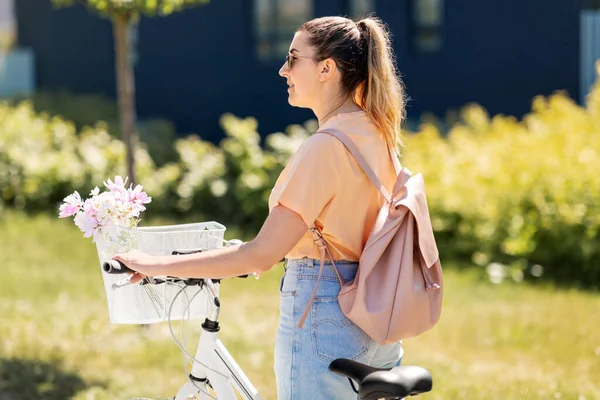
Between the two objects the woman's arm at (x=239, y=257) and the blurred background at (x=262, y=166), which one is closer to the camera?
the woman's arm at (x=239, y=257)

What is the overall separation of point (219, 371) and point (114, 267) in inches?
21.7

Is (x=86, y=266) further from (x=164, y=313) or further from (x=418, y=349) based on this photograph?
(x=164, y=313)

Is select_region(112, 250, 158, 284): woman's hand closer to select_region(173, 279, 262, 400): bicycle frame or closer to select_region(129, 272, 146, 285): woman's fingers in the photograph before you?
select_region(129, 272, 146, 285): woman's fingers

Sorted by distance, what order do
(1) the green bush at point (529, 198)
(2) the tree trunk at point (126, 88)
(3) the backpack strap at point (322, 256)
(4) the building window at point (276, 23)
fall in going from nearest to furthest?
(3) the backpack strap at point (322, 256) → (2) the tree trunk at point (126, 88) → (1) the green bush at point (529, 198) → (4) the building window at point (276, 23)

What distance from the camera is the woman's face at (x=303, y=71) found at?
9.82 feet

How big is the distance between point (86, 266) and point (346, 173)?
287 inches

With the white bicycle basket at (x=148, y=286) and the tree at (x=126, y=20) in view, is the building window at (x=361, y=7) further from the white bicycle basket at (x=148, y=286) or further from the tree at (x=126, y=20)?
the white bicycle basket at (x=148, y=286)

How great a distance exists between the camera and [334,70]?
9.80 feet

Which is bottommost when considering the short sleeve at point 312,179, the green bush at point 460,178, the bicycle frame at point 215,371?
the green bush at point 460,178

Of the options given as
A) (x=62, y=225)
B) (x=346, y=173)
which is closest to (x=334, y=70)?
(x=346, y=173)

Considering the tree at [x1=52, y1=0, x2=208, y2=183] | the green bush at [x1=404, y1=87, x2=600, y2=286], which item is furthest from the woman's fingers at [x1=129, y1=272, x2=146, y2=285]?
the green bush at [x1=404, y1=87, x2=600, y2=286]

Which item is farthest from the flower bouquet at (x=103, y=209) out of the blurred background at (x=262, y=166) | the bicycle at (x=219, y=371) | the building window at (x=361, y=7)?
the building window at (x=361, y=7)

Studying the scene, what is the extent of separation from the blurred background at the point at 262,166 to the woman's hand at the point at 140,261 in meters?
0.99

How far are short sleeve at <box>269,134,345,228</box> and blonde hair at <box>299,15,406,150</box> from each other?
217 millimetres
